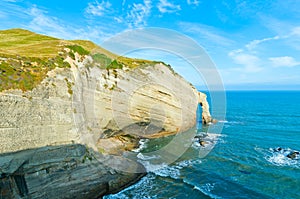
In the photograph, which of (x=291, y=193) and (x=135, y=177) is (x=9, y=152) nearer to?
(x=135, y=177)

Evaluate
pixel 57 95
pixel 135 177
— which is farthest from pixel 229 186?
pixel 57 95

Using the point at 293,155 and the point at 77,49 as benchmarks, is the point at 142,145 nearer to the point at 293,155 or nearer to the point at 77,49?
the point at 77,49

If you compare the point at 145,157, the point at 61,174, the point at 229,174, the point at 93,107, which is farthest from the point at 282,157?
the point at 61,174

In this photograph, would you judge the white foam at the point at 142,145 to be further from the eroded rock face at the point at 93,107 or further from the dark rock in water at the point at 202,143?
the dark rock in water at the point at 202,143

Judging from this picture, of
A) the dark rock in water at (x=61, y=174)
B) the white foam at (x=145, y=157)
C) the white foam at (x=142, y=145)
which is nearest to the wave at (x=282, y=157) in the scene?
the white foam at (x=145, y=157)

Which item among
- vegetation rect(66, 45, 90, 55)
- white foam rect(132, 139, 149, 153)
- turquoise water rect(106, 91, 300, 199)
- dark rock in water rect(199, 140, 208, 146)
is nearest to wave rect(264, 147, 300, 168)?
turquoise water rect(106, 91, 300, 199)
